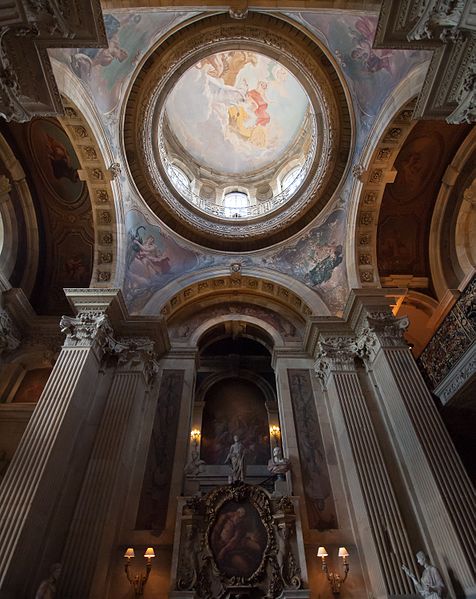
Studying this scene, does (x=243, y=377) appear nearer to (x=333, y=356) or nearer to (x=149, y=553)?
(x=333, y=356)

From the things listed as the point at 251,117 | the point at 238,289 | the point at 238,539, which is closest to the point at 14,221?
the point at 238,289

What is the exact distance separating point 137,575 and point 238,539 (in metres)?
→ 2.31


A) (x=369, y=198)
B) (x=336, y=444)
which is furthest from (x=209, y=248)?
(x=336, y=444)

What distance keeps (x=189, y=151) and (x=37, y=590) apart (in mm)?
17534

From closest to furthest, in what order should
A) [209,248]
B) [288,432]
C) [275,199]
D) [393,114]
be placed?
[393,114], [288,432], [209,248], [275,199]

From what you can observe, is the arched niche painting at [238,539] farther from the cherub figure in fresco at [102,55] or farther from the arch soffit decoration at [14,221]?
the cherub figure in fresco at [102,55]

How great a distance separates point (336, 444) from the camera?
10.3 metres

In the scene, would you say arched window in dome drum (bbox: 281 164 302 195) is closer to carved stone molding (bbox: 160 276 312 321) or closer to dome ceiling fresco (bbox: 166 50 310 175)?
dome ceiling fresco (bbox: 166 50 310 175)

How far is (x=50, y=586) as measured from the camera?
6.32m

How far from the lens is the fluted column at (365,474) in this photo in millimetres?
7367

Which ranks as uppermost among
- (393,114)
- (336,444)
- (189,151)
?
(189,151)

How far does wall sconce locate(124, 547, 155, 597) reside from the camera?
7.73 metres

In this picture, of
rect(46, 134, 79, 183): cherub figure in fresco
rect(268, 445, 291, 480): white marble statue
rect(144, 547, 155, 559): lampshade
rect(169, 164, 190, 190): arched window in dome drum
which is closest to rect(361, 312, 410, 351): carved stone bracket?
rect(268, 445, 291, 480): white marble statue

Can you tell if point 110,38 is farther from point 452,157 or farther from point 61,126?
point 452,157
